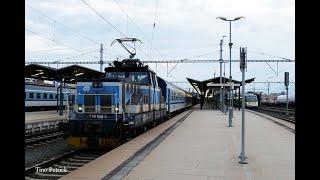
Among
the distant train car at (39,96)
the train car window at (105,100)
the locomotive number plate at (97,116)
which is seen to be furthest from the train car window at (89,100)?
the distant train car at (39,96)

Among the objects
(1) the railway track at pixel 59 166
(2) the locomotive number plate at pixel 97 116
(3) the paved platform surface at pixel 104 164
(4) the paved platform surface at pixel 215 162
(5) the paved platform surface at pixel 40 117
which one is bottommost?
(1) the railway track at pixel 59 166

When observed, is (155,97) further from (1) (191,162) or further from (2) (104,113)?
(1) (191,162)

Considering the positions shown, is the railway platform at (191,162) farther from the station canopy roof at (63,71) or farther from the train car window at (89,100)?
the station canopy roof at (63,71)

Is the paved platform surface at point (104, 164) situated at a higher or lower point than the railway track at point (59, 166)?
higher

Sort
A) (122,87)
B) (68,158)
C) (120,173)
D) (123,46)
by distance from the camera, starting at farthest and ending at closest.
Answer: (123,46) < (122,87) < (68,158) < (120,173)

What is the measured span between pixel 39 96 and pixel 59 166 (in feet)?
108

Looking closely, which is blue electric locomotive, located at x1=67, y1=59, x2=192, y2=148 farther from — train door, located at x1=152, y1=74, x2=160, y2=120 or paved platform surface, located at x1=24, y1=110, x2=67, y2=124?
paved platform surface, located at x1=24, y1=110, x2=67, y2=124

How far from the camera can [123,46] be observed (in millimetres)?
19125

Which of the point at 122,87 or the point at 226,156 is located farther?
the point at 122,87

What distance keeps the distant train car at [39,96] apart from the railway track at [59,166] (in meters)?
24.9

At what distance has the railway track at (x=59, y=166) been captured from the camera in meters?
10.1
